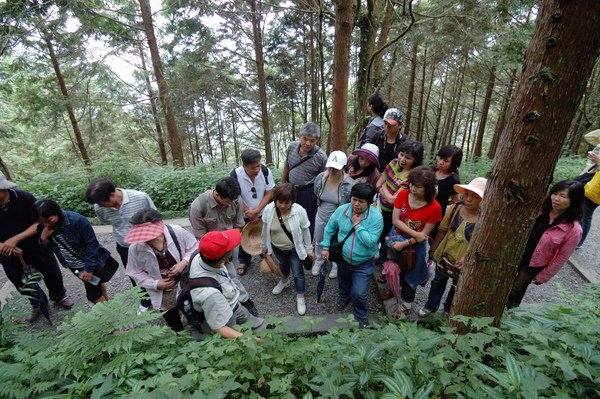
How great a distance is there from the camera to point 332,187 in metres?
3.83

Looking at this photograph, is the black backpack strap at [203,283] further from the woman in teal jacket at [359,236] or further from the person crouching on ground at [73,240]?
the person crouching on ground at [73,240]

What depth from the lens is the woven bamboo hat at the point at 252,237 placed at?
4137 millimetres

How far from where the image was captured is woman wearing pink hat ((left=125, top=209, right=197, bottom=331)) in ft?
8.79

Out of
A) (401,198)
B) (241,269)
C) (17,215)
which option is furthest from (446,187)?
(17,215)

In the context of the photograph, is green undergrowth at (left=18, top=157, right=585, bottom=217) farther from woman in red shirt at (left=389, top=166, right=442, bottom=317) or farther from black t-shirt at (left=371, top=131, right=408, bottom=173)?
woman in red shirt at (left=389, top=166, right=442, bottom=317)

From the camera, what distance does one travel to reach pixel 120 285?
454 cm

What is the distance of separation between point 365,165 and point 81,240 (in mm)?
3456

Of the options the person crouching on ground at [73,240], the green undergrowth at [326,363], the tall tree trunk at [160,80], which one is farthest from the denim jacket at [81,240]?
the tall tree trunk at [160,80]

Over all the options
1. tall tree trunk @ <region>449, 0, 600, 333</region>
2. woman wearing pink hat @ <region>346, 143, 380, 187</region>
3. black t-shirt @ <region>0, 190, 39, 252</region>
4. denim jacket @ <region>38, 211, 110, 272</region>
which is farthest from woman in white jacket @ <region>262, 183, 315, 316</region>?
black t-shirt @ <region>0, 190, 39, 252</region>

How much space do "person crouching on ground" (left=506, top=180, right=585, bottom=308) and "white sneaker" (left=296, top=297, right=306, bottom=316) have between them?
232cm

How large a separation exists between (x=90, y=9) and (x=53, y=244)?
388 inches

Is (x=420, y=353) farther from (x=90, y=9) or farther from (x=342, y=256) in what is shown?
(x=90, y=9)

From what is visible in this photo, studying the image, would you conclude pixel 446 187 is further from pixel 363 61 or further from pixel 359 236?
pixel 363 61

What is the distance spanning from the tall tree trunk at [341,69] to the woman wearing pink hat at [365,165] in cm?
154
